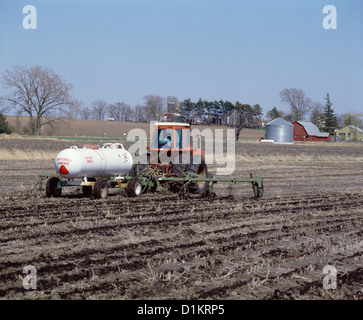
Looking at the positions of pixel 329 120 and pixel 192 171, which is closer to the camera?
pixel 192 171

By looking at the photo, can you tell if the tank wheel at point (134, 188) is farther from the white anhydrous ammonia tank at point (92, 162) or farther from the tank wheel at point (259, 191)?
the tank wheel at point (259, 191)

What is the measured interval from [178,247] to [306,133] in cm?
9486

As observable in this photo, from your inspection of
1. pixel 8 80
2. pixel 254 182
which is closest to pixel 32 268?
pixel 254 182

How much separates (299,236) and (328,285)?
3.04 meters

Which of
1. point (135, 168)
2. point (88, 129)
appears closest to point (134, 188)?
point (135, 168)

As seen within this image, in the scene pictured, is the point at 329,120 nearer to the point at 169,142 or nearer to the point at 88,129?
the point at 88,129

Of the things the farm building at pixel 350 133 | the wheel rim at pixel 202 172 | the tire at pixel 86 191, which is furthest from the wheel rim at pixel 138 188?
the farm building at pixel 350 133

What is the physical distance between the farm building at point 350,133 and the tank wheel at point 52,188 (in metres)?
110

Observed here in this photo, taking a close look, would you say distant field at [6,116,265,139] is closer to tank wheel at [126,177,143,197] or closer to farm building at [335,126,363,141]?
farm building at [335,126,363,141]

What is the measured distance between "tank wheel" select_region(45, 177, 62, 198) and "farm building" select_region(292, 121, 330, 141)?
89345mm

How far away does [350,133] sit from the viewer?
119 m

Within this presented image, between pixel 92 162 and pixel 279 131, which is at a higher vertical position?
pixel 279 131

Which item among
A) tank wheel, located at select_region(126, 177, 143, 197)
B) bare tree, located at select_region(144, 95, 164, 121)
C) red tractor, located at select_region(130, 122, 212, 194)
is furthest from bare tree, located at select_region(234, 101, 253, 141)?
tank wheel, located at select_region(126, 177, 143, 197)
